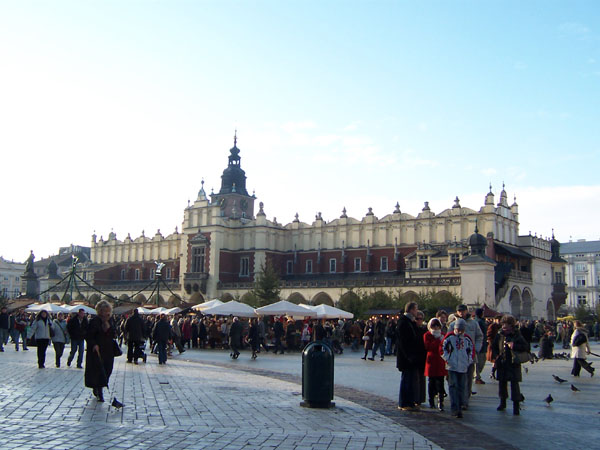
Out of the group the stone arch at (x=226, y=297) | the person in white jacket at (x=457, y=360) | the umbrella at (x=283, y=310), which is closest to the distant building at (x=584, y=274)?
the stone arch at (x=226, y=297)

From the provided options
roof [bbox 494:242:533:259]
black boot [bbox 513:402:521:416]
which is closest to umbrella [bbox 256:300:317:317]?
black boot [bbox 513:402:521:416]

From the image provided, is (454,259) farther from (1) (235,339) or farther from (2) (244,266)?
(1) (235,339)

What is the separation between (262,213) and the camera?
7138cm

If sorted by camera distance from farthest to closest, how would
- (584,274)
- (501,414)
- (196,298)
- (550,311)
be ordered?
(584,274) → (196,298) → (550,311) → (501,414)

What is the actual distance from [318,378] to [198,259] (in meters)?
61.9

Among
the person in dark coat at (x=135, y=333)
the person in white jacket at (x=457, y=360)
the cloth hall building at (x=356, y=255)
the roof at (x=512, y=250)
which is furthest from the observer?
the roof at (x=512, y=250)

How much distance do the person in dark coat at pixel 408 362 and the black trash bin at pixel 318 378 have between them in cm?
115

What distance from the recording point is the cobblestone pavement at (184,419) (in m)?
7.67

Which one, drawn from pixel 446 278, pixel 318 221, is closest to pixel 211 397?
pixel 446 278

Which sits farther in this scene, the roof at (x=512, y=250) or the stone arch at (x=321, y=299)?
the stone arch at (x=321, y=299)

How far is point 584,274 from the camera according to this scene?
332ft

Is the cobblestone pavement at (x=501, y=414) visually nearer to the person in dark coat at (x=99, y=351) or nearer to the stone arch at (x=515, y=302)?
the person in dark coat at (x=99, y=351)

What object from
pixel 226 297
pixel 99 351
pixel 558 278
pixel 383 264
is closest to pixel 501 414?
pixel 99 351

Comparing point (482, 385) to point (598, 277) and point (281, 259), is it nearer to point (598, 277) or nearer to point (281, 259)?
point (281, 259)
